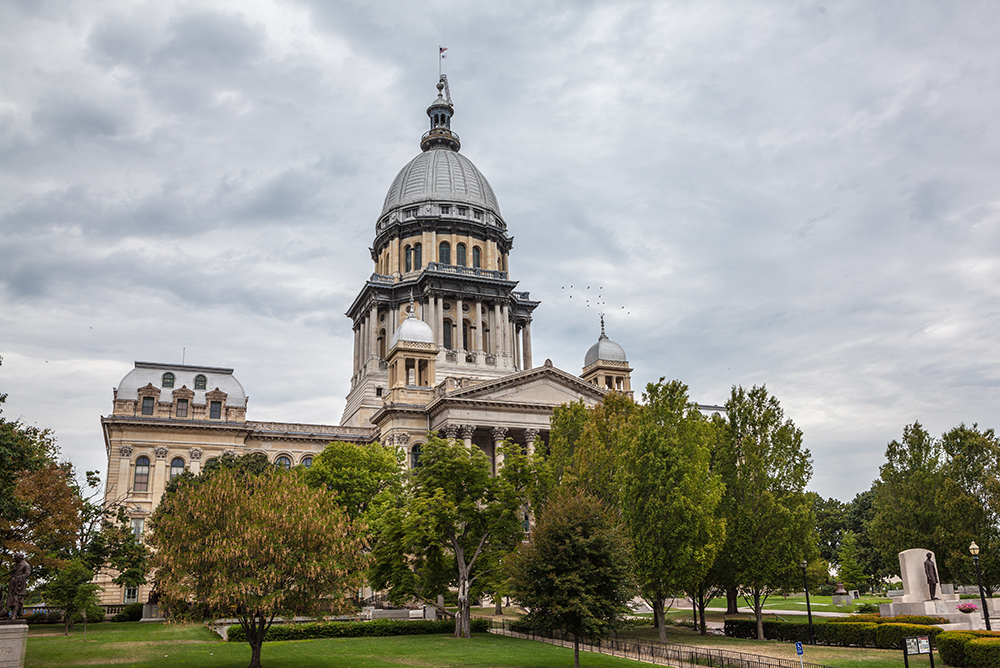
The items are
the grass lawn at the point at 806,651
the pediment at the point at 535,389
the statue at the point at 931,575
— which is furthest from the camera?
the pediment at the point at 535,389

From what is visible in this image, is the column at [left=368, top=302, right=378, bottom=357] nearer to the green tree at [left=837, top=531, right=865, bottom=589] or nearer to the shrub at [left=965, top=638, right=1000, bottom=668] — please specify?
the green tree at [left=837, top=531, right=865, bottom=589]

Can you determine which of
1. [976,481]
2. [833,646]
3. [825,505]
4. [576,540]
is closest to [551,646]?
[576,540]

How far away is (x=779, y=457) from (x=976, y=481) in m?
18.0

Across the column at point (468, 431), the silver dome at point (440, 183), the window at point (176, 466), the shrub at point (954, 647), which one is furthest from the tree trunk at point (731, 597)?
the silver dome at point (440, 183)

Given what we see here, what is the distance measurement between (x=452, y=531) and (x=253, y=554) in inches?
642

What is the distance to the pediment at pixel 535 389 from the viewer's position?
6962cm

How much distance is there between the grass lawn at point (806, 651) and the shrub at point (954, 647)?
69 centimetres

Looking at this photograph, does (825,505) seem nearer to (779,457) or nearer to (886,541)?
(886,541)

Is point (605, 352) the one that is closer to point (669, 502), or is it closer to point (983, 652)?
point (669, 502)

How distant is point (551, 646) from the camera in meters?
36.4

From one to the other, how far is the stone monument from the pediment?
42532 mm

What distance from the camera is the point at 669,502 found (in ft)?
126

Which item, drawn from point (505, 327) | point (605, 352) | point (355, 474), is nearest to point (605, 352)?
point (605, 352)

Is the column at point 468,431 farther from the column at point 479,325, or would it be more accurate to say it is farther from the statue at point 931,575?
the statue at point 931,575
